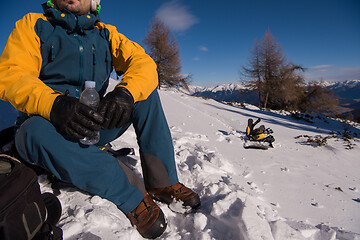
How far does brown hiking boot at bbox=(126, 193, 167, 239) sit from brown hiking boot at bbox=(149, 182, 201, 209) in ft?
0.65

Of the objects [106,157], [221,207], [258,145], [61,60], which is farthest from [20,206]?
[258,145]

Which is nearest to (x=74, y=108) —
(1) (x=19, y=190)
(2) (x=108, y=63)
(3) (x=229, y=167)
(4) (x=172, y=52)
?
(1) (x=19, y=190)

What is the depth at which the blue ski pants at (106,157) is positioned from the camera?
97 cm

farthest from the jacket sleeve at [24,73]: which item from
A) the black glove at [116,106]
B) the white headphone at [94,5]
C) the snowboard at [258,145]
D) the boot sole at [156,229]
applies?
the snowboard at [258,145]

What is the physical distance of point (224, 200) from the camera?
4.34 ft

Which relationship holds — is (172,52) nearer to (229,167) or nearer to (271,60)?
(271,60)

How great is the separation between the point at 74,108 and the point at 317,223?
6.00 feet

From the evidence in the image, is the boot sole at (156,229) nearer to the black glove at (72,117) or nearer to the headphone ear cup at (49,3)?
the black glove at (72,117)

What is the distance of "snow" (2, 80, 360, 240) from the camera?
1.07m

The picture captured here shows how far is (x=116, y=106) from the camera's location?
3.68ft

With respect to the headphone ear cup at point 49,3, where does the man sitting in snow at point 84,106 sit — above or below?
below

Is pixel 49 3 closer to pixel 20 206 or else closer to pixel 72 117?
pixel 72 117

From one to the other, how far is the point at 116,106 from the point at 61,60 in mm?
636

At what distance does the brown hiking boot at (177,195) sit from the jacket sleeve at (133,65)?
0.70 m
